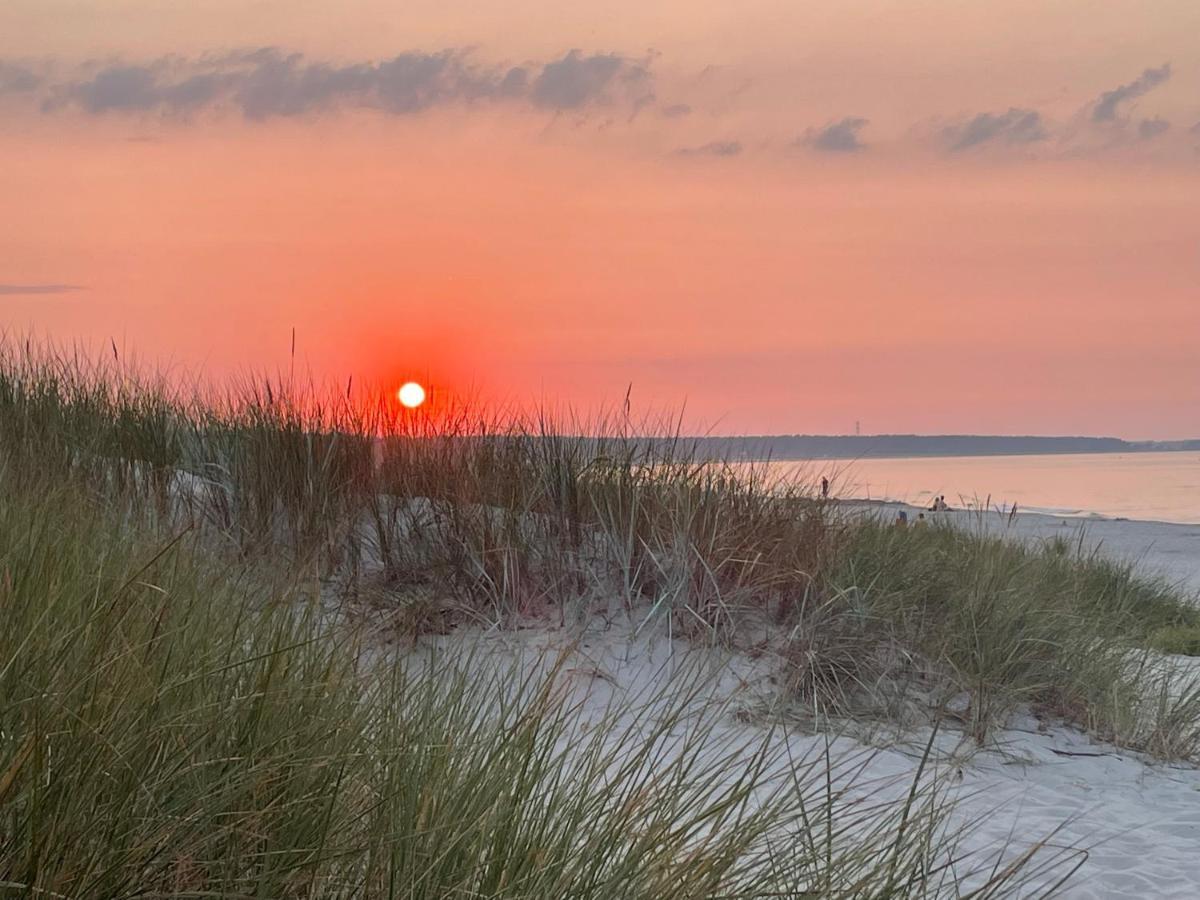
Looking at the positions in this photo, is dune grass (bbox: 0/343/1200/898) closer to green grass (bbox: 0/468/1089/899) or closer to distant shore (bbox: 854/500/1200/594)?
green grass (bbox: 0/468/1089/899)

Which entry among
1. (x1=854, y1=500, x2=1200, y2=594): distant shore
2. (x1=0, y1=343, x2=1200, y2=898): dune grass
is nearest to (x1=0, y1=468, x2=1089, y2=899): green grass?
(x1=0, y1=343, x2=1200, y2=898): dune grass

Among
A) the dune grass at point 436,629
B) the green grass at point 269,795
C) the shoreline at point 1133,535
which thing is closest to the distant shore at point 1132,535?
the shoreline at point 1133,535

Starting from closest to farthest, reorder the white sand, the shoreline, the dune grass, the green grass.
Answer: the green grass, the dune grass, the white sand, the shoreline

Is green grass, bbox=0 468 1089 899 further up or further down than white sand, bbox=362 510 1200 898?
further up

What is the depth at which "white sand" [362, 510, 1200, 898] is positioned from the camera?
13.5ft

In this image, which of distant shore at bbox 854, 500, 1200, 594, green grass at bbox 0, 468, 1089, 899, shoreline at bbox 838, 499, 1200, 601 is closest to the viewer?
green grass at bbox 0, 468, 1089, 899

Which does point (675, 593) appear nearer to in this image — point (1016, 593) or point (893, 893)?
point (1016, 593)

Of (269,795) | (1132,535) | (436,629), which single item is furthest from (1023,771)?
(1132,535)

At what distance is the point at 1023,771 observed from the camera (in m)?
5.25

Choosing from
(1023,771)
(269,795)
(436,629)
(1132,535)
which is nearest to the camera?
(269,795)

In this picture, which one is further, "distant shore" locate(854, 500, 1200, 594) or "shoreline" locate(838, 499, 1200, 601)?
"distant shore" locate(854, 500, 1200, 594)

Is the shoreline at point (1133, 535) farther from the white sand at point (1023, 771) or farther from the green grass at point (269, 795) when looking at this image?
the green grass at point (269, 795)

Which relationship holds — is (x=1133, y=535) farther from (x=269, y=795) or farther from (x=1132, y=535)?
(x=269, y=795)

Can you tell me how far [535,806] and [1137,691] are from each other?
18.5 feet
